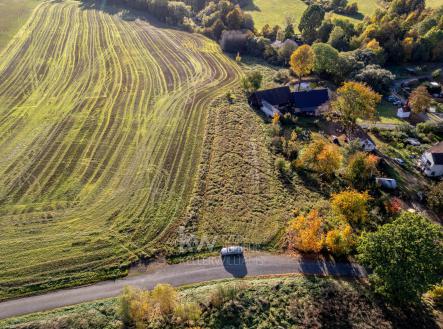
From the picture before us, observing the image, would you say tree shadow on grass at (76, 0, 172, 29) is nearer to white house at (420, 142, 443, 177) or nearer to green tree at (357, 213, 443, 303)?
white house at (420, 142, 443, 177)

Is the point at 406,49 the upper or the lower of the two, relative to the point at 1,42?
upper

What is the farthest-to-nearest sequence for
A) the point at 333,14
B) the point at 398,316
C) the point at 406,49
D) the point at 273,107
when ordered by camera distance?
1. the point at 333,14
2. the point at 406,49
3. the point at 273,107
4. the point at 398,316

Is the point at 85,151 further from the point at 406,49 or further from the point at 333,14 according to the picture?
the point at 333,14

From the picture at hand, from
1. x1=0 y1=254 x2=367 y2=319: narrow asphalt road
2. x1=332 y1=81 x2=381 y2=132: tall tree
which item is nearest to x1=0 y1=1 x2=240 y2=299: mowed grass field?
x1=0 y1=254 x2=367 y2=319: narrow asphalt road

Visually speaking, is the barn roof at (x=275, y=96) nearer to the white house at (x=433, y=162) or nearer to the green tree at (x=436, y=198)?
the white house at (x=433, y=162)

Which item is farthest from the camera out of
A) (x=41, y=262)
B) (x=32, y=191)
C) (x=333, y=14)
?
(x=333, y=14)

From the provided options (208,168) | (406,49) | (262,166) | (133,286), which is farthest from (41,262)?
(406,49)
